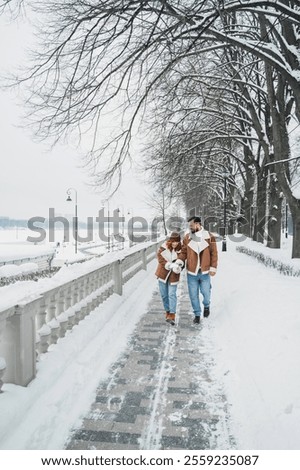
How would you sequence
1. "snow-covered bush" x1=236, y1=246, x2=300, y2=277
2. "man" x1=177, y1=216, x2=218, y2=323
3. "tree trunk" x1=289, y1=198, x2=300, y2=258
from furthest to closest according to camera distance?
"tree trunk" x1=289, y1=198, x2=300, y2=258 < "snow-covered bush" x1=236, y1=246, x2=300, y2=277 < "man" x1=177, y1=216, x2=218, y2=323

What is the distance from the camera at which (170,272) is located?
6.57 metres

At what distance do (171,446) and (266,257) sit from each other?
497 inches

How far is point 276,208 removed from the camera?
795 inches

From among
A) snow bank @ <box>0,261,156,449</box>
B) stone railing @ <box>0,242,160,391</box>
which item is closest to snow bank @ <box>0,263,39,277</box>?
stone railing @ <box>0,242,160,391</box>

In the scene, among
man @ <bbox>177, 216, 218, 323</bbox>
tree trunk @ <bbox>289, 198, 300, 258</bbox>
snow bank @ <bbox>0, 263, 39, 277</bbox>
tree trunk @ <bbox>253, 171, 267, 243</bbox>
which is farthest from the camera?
snow bank @ <bbox>0, 263, 39, 277</bbox>

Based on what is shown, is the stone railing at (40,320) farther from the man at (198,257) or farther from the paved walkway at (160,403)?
the man at (198,257)

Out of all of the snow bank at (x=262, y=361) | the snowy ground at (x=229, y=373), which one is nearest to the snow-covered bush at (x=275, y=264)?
the snow bank at (x=262, y=361)

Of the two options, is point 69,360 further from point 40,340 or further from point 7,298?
point 7,298

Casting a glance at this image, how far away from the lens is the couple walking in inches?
259

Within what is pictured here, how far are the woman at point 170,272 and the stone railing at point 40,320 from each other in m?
1.32

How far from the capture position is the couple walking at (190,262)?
259 inches

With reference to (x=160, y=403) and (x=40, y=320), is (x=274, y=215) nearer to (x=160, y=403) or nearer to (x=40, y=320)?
(x=40, y=320)

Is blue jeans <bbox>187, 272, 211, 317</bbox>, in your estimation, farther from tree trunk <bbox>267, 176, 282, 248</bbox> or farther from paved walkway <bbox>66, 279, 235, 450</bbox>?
tree trunk <bbox>267, 176, 282, 248</bbox>

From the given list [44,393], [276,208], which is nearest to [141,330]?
[44,393]
